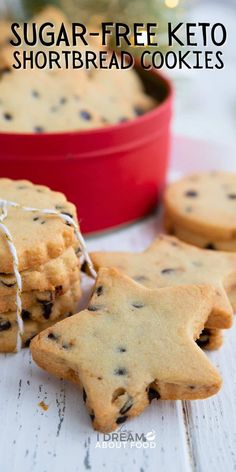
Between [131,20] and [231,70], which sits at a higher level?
[131,20]

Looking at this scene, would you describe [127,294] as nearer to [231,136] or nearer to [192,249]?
[192,249]

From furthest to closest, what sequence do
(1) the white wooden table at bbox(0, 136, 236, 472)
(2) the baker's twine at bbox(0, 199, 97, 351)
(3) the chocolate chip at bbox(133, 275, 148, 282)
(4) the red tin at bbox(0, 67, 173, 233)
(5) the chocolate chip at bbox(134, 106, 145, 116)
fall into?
(5) the chocolate chip at bbox(134, 106, 145, 116) < (4) the red tin at bbox(0, 67, 173, 233) < (3) the chocolate chip at bbox(133, 275, 148, 282) < (2) the baker's twine at bbox(0, 199, 97, 351) < (1) the white wooden table at bbox(0, 136, 236, 472)

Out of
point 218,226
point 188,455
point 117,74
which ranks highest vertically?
point 117,74

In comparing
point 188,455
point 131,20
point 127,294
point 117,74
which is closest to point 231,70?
point 131,20

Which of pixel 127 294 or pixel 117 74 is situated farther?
pixel 117 74

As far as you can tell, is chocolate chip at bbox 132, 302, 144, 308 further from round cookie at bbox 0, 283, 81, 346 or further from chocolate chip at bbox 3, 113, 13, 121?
chocolate chip at bbox 3, 113, 13, 121

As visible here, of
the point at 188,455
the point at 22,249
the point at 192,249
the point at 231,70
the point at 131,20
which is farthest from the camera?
the point at 231,70

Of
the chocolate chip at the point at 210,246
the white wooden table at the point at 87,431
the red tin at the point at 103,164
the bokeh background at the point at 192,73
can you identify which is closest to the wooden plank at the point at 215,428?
the white wooden table at the point at 87,431

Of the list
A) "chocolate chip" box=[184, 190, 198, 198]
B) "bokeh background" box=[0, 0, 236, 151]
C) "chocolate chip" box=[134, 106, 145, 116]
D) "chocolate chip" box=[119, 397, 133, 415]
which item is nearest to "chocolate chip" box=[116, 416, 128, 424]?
"chocolate chip" box=[119, 397, 133, 415]
